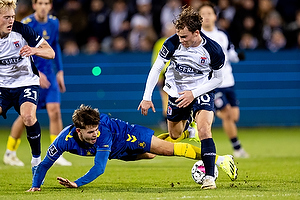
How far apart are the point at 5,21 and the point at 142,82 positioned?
28.4 feet

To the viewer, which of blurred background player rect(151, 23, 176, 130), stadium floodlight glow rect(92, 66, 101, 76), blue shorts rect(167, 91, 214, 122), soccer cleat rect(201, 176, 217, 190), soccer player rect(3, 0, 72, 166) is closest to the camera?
soccer cleat rect(201, 176, 217, 190)

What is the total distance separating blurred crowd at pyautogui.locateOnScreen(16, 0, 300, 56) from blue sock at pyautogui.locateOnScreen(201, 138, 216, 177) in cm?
829

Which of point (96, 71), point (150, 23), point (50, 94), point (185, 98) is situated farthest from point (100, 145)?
point (96, 71)

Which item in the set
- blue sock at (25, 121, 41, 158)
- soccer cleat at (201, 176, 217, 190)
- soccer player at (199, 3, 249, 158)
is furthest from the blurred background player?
soccer cleat at (201, 176, 217, 190)

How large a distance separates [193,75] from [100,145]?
63.3 inches

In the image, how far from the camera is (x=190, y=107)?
7.34m

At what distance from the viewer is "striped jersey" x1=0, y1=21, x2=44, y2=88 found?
7.32 meters

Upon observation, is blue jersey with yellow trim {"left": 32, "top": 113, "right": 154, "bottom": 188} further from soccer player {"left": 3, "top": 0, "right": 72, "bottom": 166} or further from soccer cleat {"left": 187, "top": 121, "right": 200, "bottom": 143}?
soccer player {"left": 3, "top": 0, "right": 72, "bottom": 166}

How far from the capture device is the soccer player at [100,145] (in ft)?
20.1

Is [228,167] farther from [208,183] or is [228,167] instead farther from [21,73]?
[21,73]

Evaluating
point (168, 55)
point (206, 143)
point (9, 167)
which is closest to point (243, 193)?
point (206, 143)

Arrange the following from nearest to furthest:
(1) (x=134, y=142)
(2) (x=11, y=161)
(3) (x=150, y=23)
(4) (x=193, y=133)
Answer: (1) (x=134, y=142), (4) (x=193, y=133), (2) (x=11, y=161), (3) (x=150, y=23)

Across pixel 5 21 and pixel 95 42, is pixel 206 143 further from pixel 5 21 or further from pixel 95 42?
pixel 95 42

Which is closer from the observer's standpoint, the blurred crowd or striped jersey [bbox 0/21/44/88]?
striped jersey [bbox 0/21/44/88]
